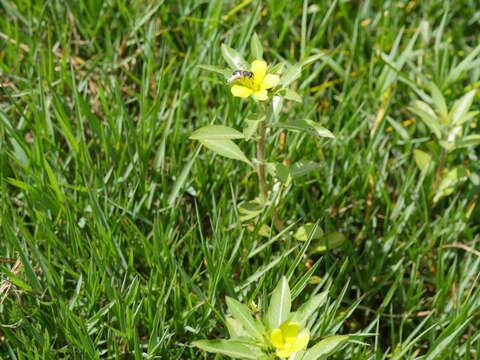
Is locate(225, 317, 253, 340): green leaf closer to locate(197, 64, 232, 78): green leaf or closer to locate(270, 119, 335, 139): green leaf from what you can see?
locate(270, 119, 335, 139): green leaf

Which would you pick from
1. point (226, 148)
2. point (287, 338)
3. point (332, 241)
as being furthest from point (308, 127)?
point (287, 338)

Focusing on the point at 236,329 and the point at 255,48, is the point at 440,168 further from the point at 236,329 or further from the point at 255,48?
the point at 236,329

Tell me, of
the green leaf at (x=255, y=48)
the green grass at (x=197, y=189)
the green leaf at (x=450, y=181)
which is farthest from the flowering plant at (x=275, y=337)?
the green leaf at (x=450, y=181)

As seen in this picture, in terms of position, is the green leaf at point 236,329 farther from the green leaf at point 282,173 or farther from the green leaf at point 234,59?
the green leaf at point 234,59

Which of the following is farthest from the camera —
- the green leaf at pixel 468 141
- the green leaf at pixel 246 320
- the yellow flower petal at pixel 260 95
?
the green leaf at pixel 468 141

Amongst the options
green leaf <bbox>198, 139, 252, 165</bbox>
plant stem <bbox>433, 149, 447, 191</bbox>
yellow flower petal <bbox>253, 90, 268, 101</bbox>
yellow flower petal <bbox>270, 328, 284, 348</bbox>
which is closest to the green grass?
plant stem <bbox>433, 149, 447, 191</bbox>

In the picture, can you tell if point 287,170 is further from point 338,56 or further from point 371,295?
point 338,56
